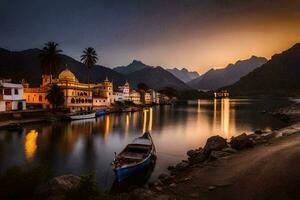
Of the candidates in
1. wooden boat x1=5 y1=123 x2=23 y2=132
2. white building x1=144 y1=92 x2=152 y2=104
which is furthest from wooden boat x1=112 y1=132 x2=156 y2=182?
white building x1=144 y1=92 x2=152 y2=104

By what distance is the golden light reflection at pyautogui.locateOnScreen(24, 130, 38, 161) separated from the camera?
3521 centimetres

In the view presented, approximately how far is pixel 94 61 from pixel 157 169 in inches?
3125

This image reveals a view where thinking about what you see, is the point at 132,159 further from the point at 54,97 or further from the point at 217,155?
the point at 54,97

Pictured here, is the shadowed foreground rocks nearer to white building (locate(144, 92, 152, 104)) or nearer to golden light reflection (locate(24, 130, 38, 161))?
golden light reflection (locate(24, 130, 38, 161))

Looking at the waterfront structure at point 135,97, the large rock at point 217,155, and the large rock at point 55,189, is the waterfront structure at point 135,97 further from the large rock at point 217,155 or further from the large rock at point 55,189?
the large rock at point 55,189

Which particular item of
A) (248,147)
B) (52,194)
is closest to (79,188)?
(52,194)

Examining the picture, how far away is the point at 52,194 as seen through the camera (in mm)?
15305

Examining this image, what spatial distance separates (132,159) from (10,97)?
55.8 meters

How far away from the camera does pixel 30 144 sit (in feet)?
135

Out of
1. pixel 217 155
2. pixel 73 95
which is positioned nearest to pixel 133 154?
pixel 217 155

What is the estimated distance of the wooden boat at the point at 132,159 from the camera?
22584mm

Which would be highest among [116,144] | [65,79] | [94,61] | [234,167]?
[94,61]

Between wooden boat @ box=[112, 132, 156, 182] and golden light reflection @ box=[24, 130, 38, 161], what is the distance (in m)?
15.6

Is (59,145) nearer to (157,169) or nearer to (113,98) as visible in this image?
(157,169)
